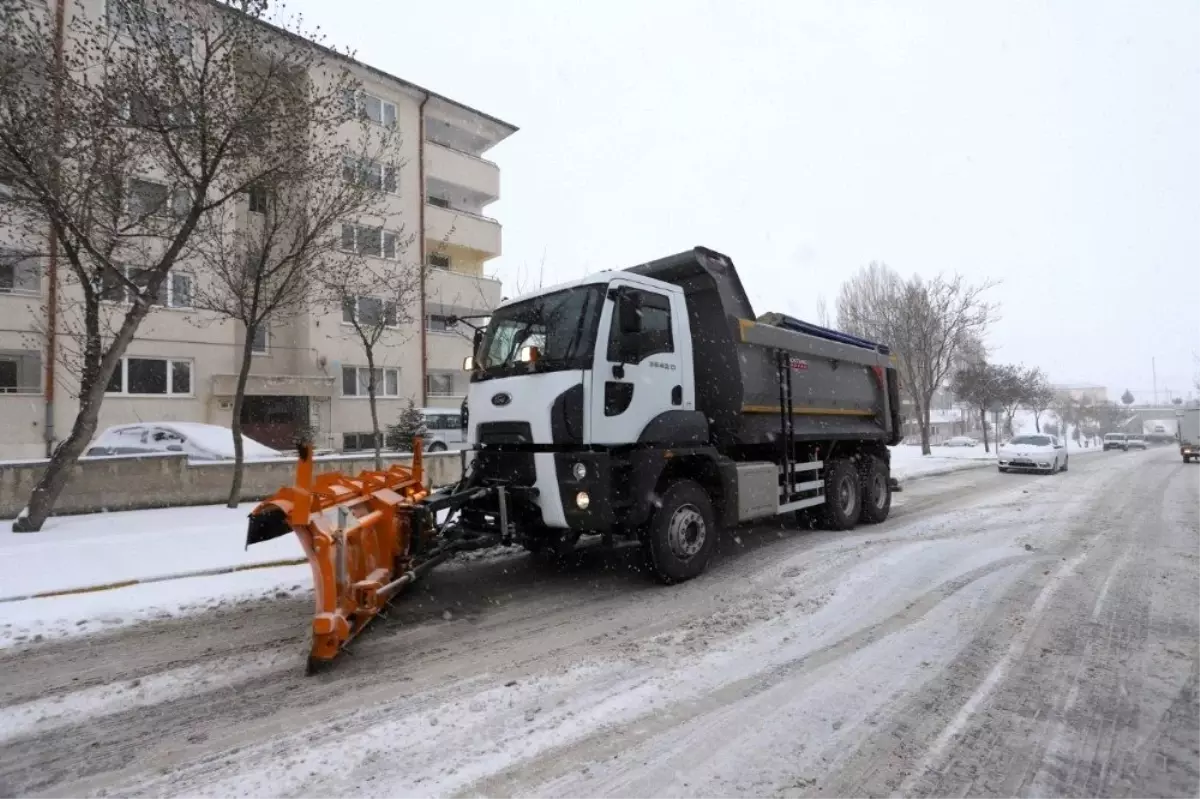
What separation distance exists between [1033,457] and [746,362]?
19.2 meters

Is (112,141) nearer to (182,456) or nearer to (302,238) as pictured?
(302,238)

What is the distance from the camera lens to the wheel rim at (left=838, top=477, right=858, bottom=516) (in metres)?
9.03

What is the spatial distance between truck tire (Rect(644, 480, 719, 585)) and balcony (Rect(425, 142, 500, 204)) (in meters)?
24.5

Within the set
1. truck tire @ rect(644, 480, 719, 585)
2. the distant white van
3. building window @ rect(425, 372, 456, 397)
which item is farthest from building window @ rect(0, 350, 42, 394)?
truck tire @ rect(644, 480, 719, 585)

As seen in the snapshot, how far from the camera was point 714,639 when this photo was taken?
457 cm

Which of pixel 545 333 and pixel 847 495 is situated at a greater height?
pixel 545 333

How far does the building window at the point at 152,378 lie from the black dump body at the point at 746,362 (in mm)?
19232

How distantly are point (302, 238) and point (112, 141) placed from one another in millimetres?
2745

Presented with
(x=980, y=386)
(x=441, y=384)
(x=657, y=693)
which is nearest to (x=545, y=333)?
(x=657, y=693)

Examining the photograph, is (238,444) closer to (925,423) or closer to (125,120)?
(125,120)

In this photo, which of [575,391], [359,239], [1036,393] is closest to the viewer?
[575,391]

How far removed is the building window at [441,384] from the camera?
2750cm

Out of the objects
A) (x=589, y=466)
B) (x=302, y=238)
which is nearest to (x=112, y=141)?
(x=302, y=238)

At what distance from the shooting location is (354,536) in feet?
14.6
